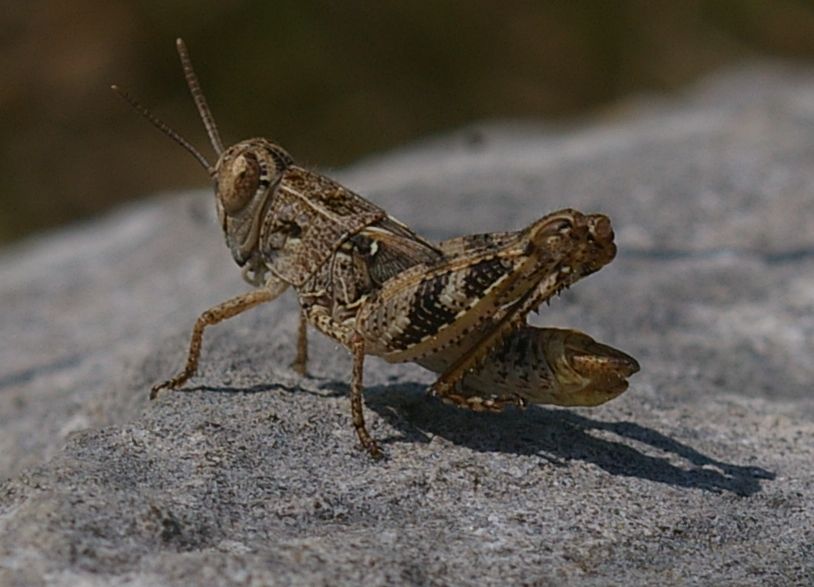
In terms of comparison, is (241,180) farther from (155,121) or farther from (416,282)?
(416,282)

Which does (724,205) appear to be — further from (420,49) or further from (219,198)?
(420,49)

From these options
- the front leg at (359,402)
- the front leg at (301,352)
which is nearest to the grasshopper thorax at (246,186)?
the front leg at (301,352)

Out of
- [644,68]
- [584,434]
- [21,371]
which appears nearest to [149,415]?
[584,434]

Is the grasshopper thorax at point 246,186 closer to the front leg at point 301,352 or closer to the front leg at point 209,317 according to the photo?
the front leg at point 209,317

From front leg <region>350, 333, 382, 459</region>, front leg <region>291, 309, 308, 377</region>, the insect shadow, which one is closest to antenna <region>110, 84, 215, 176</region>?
front leg <region>291, 309, 308, 377</region>

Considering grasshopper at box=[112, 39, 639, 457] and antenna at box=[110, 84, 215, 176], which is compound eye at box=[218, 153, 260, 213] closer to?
grasshopper at box=[112, 39, 639, 457]
